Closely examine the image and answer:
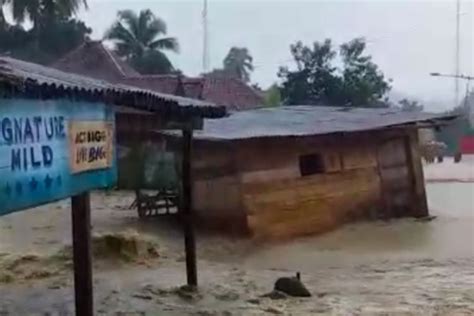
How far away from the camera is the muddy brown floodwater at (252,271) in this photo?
33.5ft

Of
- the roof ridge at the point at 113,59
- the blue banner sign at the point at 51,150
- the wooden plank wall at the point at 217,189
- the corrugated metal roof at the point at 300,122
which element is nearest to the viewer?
the blue banner sign at the point at 51,150

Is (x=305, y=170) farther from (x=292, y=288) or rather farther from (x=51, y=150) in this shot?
(x=51, y=150)

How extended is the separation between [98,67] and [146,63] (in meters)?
9.79

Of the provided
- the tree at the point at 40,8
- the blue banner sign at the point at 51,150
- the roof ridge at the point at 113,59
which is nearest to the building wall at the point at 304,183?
the blue banner sign at the point at 51,150

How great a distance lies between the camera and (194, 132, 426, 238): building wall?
17703 millimetres

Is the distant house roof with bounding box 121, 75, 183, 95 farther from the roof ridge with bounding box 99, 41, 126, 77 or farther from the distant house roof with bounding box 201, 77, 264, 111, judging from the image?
the distant house roof with bounding box 201, 77, 264, 111

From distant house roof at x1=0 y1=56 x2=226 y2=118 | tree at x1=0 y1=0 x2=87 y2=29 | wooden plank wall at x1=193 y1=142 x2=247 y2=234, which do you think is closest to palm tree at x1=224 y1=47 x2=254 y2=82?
tree at x1=0 y1=0 x2=87 y2=29

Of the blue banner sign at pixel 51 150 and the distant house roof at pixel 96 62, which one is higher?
the distant house roof at pixel 96 62

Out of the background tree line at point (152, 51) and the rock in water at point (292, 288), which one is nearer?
the rock in water at point (292, 288)

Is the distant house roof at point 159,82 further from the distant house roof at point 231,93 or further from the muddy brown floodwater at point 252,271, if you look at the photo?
the muddy brown floodwater at point 252,271

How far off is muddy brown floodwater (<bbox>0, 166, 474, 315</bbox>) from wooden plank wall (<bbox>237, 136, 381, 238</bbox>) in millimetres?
532

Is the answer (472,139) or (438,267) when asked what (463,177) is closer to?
(472,139)

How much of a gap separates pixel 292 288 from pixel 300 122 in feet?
32.9

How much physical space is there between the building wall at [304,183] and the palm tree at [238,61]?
4356cm
